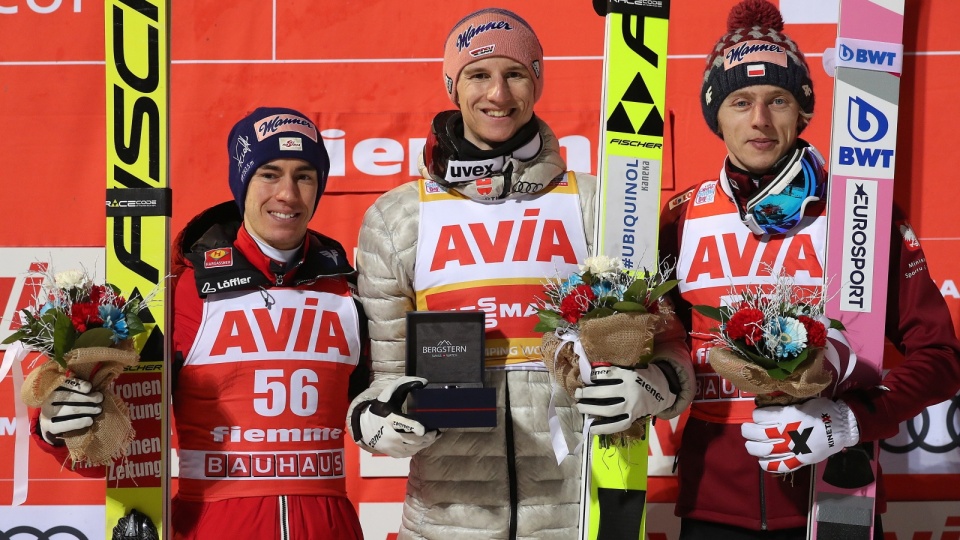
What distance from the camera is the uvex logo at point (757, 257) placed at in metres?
2.92

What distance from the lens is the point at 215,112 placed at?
421 cm

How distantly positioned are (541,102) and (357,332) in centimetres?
154

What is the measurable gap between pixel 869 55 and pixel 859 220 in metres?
0.50

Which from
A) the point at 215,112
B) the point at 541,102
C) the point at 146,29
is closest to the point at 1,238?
the point at 215,112

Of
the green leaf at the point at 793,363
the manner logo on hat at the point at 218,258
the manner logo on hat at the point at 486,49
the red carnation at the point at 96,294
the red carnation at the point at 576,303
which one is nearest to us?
the green leaf at the point at 793,363

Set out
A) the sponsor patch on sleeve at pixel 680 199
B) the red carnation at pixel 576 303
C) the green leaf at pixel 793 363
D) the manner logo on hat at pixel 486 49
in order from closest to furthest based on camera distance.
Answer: the green leaf at pixel 793 363 → the red carnation at pixel 576 303 → the manner logo on hat at pixel 486 49 → the sponsor patch on sleeve at pixel 680 199

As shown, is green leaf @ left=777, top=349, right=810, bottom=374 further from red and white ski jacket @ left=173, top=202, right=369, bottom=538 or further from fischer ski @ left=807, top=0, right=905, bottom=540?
red and white ski jacket @ left=173, top=202, right=369, bottom=538

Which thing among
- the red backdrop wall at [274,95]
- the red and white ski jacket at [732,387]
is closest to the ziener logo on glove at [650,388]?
the red and white ski jacket at [732,387]

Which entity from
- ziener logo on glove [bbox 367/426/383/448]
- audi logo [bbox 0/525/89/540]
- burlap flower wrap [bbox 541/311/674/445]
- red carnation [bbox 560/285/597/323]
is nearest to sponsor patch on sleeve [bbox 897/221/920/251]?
burlap flower wrap [bbox 541/311/674/445]

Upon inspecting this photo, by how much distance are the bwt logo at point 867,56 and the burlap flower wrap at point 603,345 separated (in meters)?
0.97

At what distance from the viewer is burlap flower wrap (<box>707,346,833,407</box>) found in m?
2.53

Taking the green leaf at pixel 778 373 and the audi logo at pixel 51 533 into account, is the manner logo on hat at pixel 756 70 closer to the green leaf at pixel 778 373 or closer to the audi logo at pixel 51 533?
the green leaf at pixel 778 373

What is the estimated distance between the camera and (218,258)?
3.06 metres

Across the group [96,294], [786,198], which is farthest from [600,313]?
[96,294]
